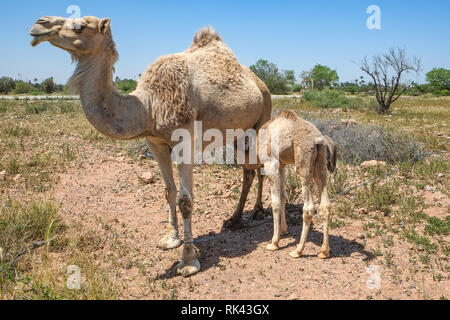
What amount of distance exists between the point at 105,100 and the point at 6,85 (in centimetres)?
3889

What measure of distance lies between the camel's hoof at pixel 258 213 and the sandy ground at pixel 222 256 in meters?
0.12

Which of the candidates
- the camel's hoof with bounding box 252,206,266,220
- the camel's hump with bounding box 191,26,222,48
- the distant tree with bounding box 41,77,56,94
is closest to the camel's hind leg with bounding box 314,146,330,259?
the camel's hoof with bounding box 252,206,266,220

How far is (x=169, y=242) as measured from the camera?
489 cm

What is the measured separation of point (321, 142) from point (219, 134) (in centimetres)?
124

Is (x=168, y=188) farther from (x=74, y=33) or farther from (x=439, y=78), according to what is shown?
(x=439, y=78)

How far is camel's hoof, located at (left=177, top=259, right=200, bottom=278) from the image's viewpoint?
4.11 metres

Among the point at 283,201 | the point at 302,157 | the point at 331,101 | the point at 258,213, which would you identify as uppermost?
the point at 331,101

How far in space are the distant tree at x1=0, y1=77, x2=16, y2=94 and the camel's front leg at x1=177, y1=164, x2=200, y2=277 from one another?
126 ft

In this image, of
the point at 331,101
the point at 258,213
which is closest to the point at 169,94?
the point at 258,213

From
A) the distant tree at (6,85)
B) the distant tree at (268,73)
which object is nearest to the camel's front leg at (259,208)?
the distant tree at (268,73)

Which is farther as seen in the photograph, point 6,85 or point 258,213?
point 6,85

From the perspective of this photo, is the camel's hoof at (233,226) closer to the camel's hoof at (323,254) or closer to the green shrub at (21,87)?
the camel's hoof at (323,254)
